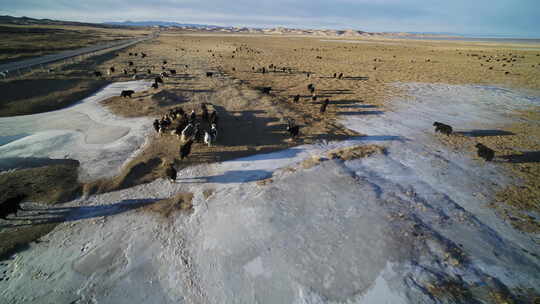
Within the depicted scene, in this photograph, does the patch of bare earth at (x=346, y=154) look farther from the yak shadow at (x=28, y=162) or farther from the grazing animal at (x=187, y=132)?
the yak shadow at (x=28, y=162)

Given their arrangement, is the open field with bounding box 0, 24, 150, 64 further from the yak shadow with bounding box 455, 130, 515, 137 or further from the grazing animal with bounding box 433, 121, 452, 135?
the yak shadow with bounding box 455, 130, 515, 137

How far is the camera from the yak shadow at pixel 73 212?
21.7 ft

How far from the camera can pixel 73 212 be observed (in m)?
6.94

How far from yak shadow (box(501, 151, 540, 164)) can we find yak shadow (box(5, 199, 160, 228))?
1527cm

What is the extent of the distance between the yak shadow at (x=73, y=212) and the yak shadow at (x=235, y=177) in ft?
5.89

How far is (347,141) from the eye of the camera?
38.6ft

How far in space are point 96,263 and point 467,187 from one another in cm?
1214

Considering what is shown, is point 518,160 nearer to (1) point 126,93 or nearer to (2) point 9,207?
(2) point 9,207

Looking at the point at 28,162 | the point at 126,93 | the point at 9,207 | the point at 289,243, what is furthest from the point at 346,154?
the point at 126,93

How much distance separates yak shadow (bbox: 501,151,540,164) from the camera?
10172mm

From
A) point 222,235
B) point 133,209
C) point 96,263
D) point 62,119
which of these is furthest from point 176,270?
point 62,119

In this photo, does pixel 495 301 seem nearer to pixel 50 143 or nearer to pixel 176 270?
pixel 176 270

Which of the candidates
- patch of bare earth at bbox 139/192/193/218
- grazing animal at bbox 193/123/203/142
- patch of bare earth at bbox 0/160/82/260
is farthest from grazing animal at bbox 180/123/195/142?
patch of bare earth at bbox 0/160/82/260

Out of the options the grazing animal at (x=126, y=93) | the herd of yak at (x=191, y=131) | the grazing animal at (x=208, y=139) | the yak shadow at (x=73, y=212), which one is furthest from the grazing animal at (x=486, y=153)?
the grazing animal at (x=126, y=93)
